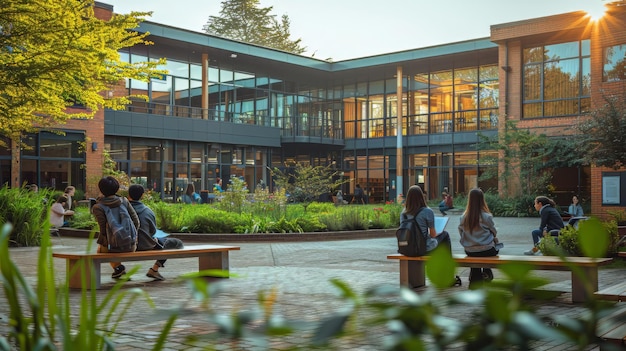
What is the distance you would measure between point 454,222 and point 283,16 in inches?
1931

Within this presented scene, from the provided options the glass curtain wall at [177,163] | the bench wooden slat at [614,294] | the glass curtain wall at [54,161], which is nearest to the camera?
the bench wooden slat at [614,294]

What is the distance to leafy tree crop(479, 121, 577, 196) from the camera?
31.0 metres

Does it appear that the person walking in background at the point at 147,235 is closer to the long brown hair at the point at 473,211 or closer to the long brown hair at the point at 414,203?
the long brown hair at the point at 414,203

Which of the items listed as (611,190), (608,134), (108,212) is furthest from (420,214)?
(611,190)

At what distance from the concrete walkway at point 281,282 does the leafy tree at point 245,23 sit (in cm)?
5280

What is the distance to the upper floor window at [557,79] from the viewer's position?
105ft

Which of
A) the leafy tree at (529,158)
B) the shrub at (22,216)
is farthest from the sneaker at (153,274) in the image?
the leafy tree at (529,158)

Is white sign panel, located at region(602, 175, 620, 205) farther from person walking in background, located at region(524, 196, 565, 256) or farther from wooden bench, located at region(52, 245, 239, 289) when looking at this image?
wooden bench, located at region(52, 245, 239, 289)

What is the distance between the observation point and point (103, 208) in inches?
363

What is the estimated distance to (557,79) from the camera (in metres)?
32.9

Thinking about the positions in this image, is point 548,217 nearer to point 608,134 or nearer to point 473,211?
point 473,211

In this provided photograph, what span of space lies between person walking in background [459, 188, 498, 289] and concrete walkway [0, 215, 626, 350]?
1.80 ft

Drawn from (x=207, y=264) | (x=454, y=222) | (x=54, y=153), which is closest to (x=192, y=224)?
(x=207, y=264)

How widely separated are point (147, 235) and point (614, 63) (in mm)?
25031
